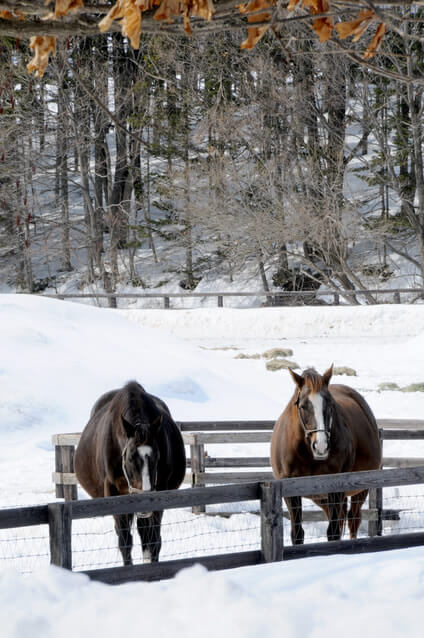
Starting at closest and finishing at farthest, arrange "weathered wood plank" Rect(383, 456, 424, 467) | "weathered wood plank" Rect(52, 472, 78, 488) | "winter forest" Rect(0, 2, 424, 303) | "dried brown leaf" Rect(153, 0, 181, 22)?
"dried brown leaf" Rect(153, 0, 181, 22) → "weathered wood plank" Rect(383, 456, 424, 467) → "weathered wood plank" Rect(52, 472, 78, 488) → "winter forest" Rect(0, 2, 424, 303)

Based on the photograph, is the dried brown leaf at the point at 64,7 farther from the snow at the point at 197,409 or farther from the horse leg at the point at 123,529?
the horse leg at the point at 123,529

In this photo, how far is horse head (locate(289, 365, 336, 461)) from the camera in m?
7.64

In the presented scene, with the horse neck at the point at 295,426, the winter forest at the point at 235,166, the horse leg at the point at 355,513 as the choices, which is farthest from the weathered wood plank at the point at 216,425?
the winter forest at the point at 235,166

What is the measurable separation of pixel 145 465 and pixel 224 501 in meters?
1.54

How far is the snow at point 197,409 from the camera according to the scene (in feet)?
8.51

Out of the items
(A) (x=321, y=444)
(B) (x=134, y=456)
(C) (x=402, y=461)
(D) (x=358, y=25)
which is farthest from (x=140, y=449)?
(C) (x=402, y=461)

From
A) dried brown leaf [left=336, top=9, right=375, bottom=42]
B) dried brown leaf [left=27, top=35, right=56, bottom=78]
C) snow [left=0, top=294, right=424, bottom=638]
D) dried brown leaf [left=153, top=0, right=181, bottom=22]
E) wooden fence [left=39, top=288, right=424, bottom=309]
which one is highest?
dried brown leaf [left=153, top=0, right=181, bottom=22]

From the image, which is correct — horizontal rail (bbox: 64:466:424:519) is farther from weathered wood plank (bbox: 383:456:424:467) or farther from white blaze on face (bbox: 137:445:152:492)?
weathered wood plank (bbox: 383:456:424:467)

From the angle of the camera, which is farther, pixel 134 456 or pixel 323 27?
pixel 134 456

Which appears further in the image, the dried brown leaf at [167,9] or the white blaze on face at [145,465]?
the white blaze on face at [145,465]

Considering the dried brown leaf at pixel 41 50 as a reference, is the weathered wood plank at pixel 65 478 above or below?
below

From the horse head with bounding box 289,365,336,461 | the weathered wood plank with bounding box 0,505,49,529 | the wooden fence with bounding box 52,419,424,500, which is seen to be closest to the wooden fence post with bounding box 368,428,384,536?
the wooden fence with bounding box 52,419,424,500

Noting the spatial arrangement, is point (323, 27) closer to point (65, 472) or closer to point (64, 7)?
point (64, 7)

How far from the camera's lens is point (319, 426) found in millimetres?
7652
